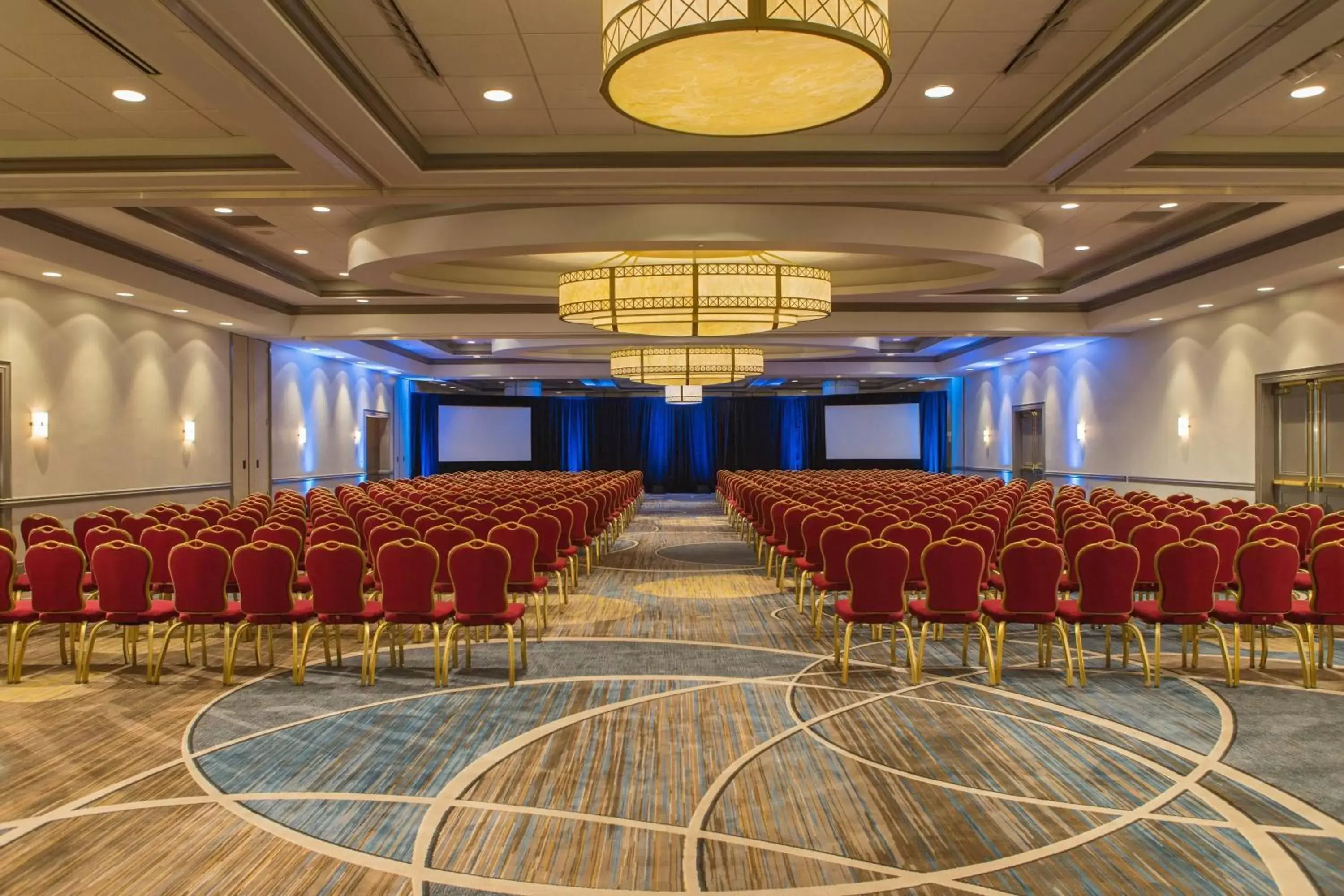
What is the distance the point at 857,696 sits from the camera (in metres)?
6.34

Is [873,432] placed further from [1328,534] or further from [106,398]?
[1328,534]

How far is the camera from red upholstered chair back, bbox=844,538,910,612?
6.84 meters

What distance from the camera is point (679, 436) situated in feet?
121

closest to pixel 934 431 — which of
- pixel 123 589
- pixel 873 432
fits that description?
pixel 873 432

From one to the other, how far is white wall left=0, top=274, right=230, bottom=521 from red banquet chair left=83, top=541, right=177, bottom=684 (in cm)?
576

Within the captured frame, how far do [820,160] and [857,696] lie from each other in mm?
4115

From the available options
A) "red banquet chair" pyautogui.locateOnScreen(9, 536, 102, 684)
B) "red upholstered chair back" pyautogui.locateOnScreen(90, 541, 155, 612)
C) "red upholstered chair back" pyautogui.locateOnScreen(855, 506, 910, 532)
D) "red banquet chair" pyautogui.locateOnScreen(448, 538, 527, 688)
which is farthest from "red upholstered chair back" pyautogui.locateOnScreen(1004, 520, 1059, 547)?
"red banquet chair" pyautogui.locateOnScreen(9, 536, 102, 684)

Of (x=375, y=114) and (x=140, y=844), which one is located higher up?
(x=375, y=114)

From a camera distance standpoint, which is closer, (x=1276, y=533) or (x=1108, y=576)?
(x=1108, y=576)

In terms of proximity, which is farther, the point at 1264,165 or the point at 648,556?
the point at 648,556

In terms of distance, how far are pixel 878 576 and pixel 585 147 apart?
4.04 meters

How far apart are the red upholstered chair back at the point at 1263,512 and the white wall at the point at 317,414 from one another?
1579 cm

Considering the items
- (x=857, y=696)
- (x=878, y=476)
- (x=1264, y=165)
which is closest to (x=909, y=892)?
(x=857, y=696)

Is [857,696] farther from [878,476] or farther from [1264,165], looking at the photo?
Answer: [878,476]
